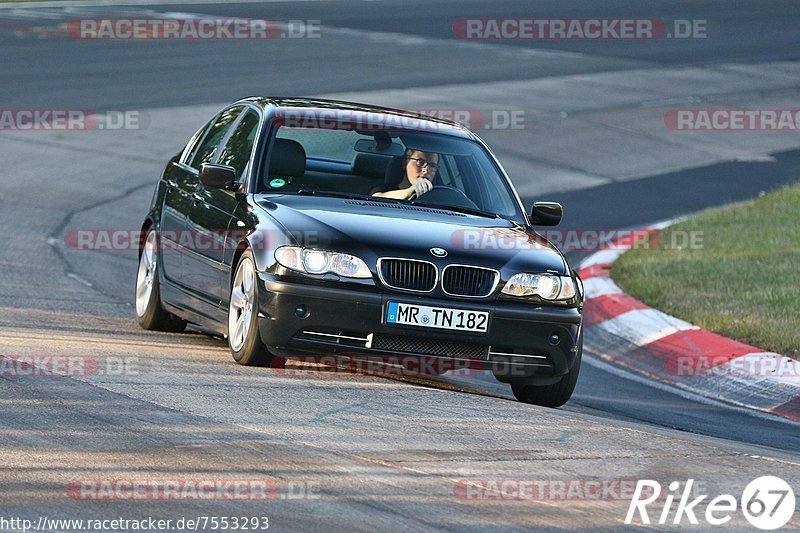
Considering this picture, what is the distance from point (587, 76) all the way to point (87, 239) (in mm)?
14929

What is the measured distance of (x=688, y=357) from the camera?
10.5 metres

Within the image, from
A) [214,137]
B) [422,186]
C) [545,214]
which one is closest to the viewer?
[422,186]

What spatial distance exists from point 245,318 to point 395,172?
147cm

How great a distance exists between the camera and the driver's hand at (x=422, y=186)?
9141 mm

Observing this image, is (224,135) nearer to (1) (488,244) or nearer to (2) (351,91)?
(1) (488,244)

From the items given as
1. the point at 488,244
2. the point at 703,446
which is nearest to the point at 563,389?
the point at 488,244

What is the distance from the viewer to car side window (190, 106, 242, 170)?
10.0 m

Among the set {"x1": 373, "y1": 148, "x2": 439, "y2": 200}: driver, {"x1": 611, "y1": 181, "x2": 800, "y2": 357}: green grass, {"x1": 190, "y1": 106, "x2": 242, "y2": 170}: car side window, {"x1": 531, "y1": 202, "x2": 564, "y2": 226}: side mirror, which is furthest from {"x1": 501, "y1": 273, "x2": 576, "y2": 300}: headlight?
{"x1": 190, "y1": 106, "x2": 242, "y2": 170}: car side window

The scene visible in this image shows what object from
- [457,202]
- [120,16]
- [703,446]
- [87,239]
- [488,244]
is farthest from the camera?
[120,16]

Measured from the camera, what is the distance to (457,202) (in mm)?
9195

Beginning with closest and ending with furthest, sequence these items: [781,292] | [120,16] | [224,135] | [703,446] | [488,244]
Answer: [703,446]
[488,244]
[224,135]
[781,292]
[120,16]

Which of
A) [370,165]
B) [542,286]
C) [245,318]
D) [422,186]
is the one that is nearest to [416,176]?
[422,186]

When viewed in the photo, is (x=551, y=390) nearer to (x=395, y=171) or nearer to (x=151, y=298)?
(x=395, y=171)

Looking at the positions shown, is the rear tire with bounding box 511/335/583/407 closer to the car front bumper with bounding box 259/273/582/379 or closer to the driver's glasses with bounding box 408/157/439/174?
the car front bumper with bounding box 259/273/582/379
